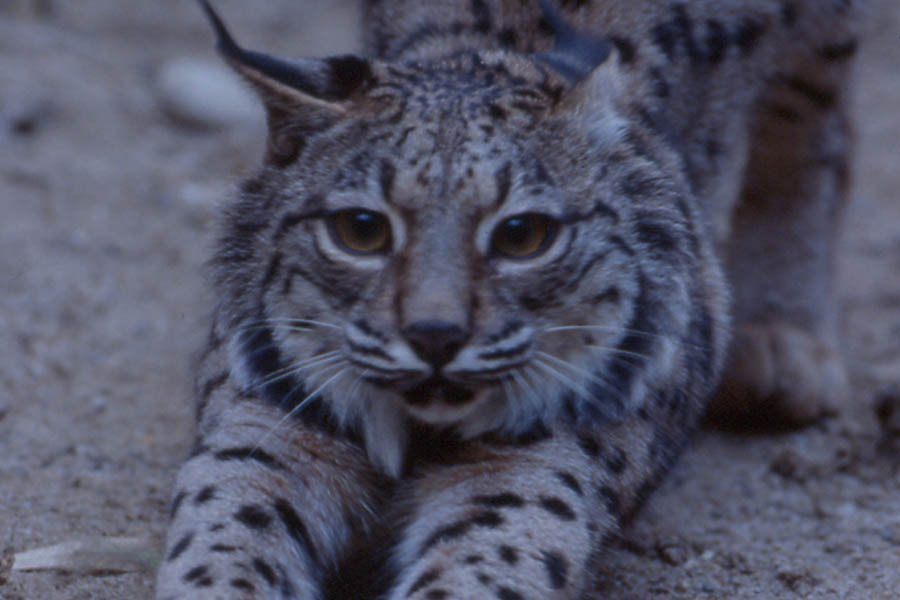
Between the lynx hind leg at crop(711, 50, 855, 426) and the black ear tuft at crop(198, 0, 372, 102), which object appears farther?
the lynx hind leg at crop(711, 50, 855, 426)

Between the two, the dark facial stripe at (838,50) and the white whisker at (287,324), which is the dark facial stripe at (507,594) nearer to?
the white whisker at (287,324)

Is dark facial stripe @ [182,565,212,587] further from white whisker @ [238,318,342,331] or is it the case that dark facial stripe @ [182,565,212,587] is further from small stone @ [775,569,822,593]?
small stone @ [775,569,822,593]

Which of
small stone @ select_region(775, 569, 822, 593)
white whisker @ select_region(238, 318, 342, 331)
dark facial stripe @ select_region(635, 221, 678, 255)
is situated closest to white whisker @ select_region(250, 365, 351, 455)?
white whisker @ select_region(238, 318, 342, 331)

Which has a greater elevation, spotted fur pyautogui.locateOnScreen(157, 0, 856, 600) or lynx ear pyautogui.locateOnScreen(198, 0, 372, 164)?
lynx ear pyautogui.locateOnScreen(198, 0, 372, 164)

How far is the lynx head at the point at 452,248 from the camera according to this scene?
8.65 feet

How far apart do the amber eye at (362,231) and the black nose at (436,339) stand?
0.27m

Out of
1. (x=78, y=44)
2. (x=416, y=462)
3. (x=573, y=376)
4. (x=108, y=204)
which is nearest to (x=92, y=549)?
(x=416, y=462)

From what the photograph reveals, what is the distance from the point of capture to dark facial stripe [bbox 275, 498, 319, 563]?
2.75 meters

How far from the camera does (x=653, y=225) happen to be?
2984mm

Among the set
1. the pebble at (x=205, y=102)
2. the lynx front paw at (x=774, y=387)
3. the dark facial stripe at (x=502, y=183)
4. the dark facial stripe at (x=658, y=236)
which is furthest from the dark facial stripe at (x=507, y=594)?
the pebble at (x=205, y=102)

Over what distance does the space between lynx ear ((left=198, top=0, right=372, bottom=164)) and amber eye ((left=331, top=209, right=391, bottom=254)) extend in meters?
0.26

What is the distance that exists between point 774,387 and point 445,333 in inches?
86.0

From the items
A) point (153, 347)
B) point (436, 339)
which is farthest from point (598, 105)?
point (153, 347)

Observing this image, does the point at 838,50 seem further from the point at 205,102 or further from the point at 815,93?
the point at 205,102
